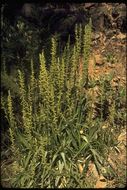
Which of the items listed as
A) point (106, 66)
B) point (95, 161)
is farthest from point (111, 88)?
point (95, 161)

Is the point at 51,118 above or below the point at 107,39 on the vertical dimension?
below

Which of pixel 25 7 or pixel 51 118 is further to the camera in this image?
pixel 25 7

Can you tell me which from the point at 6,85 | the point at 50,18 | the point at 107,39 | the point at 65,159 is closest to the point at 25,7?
the point at 50,18

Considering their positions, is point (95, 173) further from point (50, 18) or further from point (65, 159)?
point (50, 18)

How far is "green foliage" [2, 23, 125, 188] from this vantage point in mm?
4609

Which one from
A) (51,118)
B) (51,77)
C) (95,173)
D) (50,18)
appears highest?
(50,18)

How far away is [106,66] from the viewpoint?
6.29m

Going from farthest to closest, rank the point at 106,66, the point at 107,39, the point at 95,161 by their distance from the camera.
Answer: the point at 107,39 < the point at 106,66 < the point at 95,161

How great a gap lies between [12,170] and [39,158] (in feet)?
1.52

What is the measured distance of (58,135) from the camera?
15.6ft

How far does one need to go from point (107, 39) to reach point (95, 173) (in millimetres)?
2604

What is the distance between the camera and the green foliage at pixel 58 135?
4.61m

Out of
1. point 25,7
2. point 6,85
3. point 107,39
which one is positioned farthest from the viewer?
Result: point 25,7

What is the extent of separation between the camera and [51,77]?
466 centimetres
